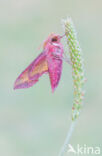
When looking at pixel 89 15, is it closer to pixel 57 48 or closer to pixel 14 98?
pixel 14 98

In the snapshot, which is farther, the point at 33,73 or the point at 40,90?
the point at 40,90

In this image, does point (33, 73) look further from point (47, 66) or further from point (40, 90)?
point (40, 90)

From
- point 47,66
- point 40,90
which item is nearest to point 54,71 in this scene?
point 47,66

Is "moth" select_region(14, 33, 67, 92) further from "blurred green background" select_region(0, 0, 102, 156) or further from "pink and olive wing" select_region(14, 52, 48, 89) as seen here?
"blurred green background" select_region(0, 0, 102, 156)

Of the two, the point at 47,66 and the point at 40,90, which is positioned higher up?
the point at 47,66

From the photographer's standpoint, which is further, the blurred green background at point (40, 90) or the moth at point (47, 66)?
the blurred green background at point (40, 90)

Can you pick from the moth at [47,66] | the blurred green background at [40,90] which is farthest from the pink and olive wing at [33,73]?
the blurred green background at [40,90]

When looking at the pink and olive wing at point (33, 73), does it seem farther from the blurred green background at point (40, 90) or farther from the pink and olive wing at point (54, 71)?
the blurred green background at point (40, 90)

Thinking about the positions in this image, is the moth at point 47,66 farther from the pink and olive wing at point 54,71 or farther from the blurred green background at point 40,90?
the blurred green background at point 40,90
